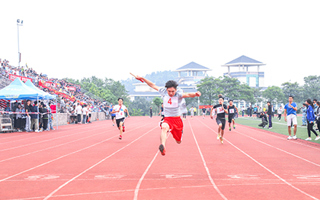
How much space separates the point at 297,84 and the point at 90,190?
69.9m

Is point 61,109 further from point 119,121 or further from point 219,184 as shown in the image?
point 219,184

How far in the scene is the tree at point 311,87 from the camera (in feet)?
223

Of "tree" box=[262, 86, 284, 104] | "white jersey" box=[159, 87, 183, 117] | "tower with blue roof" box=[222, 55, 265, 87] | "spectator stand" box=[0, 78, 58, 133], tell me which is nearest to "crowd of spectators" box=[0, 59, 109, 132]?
"spectator stand" box=[0, 78, 58, 133]

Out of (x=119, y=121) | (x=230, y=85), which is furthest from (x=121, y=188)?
(x=230, y=85)

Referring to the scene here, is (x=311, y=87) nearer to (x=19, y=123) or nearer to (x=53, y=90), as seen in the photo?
(x=53, y=90)

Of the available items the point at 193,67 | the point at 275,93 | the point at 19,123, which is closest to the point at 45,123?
the point at 19,123

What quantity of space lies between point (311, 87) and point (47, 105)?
57.3 meters

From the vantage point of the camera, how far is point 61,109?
110ft

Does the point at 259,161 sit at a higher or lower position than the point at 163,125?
lower

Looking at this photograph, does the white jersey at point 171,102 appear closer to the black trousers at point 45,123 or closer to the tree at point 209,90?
the black trousers at point 45,123

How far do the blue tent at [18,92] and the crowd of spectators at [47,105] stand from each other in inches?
25.8

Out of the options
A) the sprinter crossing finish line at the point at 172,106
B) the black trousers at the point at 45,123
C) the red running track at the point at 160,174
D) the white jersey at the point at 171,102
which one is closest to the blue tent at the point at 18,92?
the black trousers at the point at 45,123

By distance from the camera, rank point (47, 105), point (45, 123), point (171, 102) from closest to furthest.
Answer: point (171, 102)
point (45, 123)
point (47, 105)

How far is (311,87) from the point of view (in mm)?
68750
